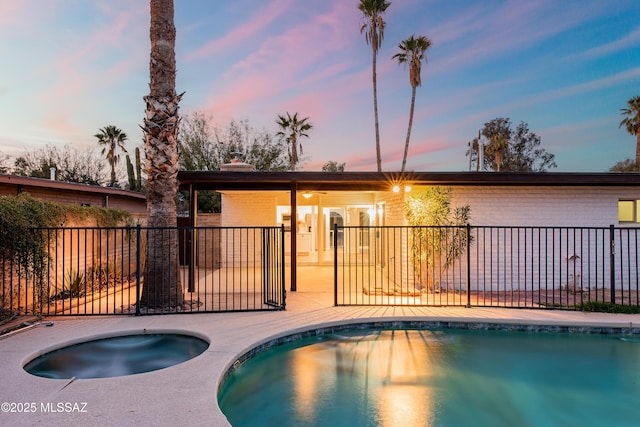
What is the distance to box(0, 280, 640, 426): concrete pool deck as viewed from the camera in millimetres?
3045

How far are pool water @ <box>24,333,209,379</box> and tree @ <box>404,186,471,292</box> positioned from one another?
520 cm

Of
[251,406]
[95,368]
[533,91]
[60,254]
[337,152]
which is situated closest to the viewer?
[251,406]

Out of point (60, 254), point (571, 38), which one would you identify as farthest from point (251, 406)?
point (571, 38)

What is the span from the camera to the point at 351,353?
5.38 metres

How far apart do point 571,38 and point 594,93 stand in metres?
4.56

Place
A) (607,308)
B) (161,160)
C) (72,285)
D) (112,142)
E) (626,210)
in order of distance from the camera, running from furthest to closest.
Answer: (112,142) < (626,210) < (72,285) < (161,160) < (607,308)

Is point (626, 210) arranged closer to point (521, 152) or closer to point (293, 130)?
point (293, 130)

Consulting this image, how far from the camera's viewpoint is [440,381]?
456 cm

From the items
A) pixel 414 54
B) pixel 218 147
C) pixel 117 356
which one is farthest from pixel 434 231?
pixel 218 147

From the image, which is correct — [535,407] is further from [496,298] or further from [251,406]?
[496,298]

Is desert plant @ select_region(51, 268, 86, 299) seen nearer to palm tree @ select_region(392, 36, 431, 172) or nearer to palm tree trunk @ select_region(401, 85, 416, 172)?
palm tree trunk @ select_region(401, 85, 416, 172)

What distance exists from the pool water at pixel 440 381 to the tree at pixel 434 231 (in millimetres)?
2474

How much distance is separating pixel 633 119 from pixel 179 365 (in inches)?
1215

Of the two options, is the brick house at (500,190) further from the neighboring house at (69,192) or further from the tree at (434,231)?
the neighboring house at (69,192)
